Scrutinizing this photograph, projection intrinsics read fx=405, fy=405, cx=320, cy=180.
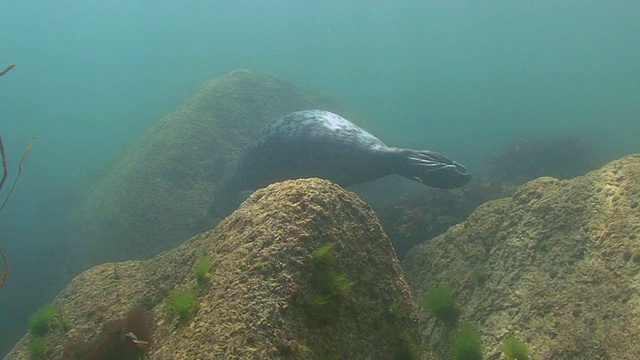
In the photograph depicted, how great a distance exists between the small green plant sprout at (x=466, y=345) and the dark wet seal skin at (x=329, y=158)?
11.3 feet

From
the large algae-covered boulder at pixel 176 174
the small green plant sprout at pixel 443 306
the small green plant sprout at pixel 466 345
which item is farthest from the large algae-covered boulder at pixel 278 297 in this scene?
the large algae-covered boulder at pixel 176 174

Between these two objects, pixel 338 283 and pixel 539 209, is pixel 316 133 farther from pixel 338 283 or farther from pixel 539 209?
pixel 338 283

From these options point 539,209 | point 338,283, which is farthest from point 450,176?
point 338,283

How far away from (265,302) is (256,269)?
0.88 feet

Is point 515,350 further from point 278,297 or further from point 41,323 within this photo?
point 41,323

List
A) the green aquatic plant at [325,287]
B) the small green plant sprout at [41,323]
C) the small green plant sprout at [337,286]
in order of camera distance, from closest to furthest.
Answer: the green aquatic plant at [325,287], the small green plant sprout at [337,286], the small green plant sprout at [41,323]

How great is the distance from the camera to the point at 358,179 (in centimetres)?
706

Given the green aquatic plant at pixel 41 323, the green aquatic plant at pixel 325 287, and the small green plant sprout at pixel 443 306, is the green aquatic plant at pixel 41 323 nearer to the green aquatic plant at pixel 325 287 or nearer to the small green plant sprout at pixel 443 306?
the green aquatic plant at pixel 325 287

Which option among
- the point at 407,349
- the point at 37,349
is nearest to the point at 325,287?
the point at 407,349

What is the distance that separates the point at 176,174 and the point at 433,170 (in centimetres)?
632

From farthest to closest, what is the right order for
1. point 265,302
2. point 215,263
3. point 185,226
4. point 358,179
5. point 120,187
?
point 120,187 → point 185,226 → point 358,179 → point 215,263 → point 265,302

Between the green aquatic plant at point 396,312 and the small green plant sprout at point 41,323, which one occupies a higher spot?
the green aquatic plant at point 396,312

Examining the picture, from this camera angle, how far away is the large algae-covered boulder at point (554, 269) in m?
2.83

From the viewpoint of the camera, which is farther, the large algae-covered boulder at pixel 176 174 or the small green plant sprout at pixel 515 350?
the large algae-covered boulder at pixel 176 174
